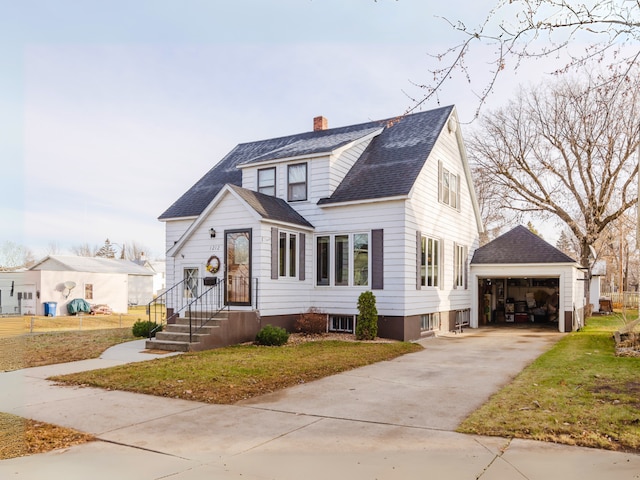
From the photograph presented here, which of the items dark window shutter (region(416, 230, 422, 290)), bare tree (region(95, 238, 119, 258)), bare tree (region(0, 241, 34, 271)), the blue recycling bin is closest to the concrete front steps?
bare tree (region(0, 241, 34, 271))

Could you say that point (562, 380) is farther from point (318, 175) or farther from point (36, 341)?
point (36, 341)

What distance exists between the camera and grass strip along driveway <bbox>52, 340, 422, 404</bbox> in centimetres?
803

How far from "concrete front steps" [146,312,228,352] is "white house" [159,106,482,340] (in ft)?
2.01

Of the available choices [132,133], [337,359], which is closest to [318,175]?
[132,133]

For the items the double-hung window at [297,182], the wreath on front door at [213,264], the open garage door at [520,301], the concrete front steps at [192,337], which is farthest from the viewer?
the open garage door at [520,301]

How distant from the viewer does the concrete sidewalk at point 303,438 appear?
4.58 m

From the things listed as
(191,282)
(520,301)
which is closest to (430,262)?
(191,282)

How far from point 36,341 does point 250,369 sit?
8985 mm

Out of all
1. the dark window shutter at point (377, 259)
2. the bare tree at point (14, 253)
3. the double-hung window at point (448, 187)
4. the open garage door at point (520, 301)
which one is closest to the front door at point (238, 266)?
the dark window shutter at point (377, 259)

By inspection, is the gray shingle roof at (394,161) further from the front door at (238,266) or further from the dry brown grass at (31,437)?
the dry brown grass at (31,437)

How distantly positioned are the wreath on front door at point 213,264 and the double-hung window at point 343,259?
3410 mm

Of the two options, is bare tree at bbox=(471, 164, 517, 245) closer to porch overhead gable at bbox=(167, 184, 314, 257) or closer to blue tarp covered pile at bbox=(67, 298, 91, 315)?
porch overhead gable at bbox=(167, 184, 314, 257)

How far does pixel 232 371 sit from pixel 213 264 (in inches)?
252

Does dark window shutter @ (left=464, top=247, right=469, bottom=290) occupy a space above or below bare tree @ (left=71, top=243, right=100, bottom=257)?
below
